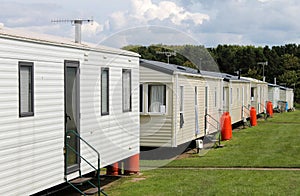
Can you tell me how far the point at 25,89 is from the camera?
862cm

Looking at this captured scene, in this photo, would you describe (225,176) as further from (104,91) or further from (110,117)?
(104,91)

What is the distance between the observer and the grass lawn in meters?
12.2

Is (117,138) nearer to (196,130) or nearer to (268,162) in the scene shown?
(268,162)

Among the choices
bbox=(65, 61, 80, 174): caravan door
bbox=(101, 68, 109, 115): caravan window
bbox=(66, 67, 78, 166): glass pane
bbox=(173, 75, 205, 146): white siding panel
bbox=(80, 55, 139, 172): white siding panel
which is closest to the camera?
bbox=(65, 61, 80, 174): caravan door

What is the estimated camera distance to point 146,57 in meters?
19.0

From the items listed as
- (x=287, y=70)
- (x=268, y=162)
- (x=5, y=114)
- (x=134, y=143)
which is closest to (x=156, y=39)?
(x=134, y=143)

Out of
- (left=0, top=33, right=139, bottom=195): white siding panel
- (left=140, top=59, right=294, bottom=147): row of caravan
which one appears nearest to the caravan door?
(left=0, top=33, right=139, bottom=195): white siding panel

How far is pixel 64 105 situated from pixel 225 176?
19.0 ft

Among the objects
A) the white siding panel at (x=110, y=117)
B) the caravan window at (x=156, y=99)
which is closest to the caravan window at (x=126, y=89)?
the white siding panel at (x=110, y=117)

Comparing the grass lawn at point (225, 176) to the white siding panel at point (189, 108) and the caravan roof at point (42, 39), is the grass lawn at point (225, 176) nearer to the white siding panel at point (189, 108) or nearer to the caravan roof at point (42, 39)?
the white siding panel at point (189, 108)

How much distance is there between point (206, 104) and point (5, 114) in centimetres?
1499

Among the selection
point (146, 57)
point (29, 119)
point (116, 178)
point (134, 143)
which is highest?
point (146, 57)

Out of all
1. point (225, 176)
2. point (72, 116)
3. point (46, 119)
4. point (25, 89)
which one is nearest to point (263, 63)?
point (225, 176)

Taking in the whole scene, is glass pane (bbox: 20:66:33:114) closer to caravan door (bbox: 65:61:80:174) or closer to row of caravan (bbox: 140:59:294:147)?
caravan door (bbox: 65:61:80:174)
